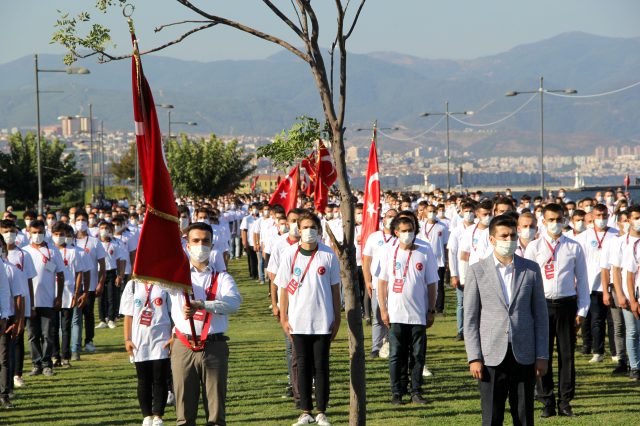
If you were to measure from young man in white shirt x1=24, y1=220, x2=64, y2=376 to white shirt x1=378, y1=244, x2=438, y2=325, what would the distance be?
4.57 meters

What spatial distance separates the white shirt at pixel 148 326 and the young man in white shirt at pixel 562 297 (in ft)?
12.2

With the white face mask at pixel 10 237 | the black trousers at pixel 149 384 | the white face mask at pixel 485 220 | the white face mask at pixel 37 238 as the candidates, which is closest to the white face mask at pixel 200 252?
the black trousers at pixel 149 384

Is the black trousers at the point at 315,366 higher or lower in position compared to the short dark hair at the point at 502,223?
lower

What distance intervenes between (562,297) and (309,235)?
261 cm

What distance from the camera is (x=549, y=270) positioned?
11094 millimetres

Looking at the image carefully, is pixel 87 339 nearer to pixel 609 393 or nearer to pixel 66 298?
pixel 66 298

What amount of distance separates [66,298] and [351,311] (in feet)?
25.4

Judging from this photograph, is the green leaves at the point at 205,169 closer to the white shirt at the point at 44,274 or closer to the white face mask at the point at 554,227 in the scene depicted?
the white shirt at the point at 44,274

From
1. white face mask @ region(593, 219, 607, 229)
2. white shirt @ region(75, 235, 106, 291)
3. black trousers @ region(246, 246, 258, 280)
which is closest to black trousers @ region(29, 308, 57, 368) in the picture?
white shirt @ region(75, 235, 106, 291)

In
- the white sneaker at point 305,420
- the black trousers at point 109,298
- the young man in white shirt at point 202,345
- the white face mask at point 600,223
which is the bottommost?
the white sneaker at point 305,420

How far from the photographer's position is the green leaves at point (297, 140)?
9.62 meters

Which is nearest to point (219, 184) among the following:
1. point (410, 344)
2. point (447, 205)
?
point (447, 205)

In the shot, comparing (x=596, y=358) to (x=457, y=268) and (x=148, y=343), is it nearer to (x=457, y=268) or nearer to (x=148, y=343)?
(x=457, y=268)

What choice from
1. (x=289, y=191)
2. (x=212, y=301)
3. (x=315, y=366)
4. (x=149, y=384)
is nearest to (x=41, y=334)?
(x=149, y=384)
